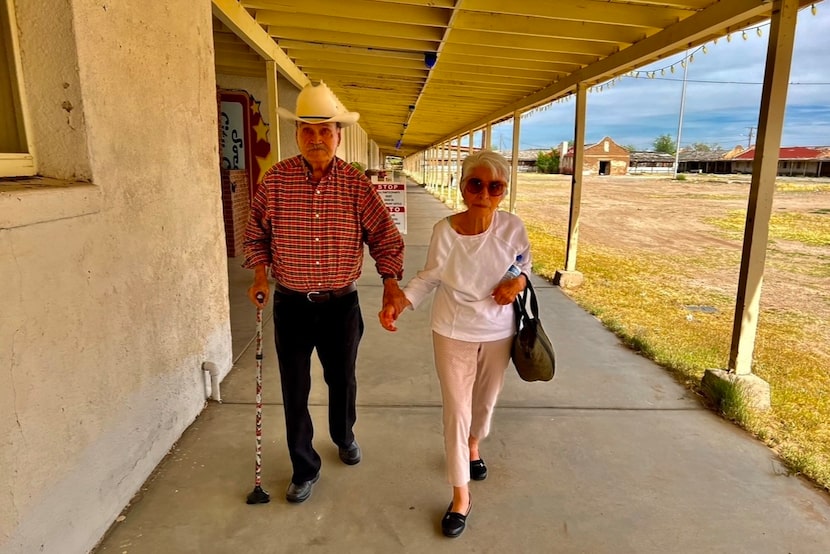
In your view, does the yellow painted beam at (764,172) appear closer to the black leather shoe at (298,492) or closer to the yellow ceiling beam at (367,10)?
the yellow ceiling beam at (367,10)

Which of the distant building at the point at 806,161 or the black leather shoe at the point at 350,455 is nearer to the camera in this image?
the black leather shoe at the point at 350,455

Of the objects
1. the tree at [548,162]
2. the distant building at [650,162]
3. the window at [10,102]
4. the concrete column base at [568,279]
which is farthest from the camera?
the distant building at [650,162]

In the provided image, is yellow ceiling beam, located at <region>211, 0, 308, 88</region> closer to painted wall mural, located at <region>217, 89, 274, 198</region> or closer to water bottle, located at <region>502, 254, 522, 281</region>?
painted wall mural, located at <region>217, 89, 274, 198</region>

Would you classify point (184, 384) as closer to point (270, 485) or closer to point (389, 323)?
point (270, 485)

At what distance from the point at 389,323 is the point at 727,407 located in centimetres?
257

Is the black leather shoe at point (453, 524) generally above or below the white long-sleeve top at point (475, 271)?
below

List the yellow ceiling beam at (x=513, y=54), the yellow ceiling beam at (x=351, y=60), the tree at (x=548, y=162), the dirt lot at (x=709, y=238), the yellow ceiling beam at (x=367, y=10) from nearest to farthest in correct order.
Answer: the yellow ceiling beam at (x=367, y=10), the yellow ceiling beam at (x=513, y=54), the yellow ceiling beam at (x=351, y=60), the dirt lot at (x=709, y=238), the tree at (x=548, y=162)

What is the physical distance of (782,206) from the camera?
24984mm

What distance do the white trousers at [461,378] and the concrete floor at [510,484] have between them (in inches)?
13.4

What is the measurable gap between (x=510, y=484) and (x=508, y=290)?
44.4 inches

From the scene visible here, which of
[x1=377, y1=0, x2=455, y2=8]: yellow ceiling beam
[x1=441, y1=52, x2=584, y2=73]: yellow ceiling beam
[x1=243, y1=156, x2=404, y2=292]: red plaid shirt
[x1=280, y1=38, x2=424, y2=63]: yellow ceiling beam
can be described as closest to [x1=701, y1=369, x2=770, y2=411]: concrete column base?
[x1=243, y1=156, x2=404, y2=292]: red plaid shirt

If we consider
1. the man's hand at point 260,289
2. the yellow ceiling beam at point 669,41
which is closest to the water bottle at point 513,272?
the man's hand at point 260,289

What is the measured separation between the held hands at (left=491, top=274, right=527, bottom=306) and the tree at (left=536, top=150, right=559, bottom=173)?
269 feet

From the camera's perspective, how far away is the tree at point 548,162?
8069 centimetres
